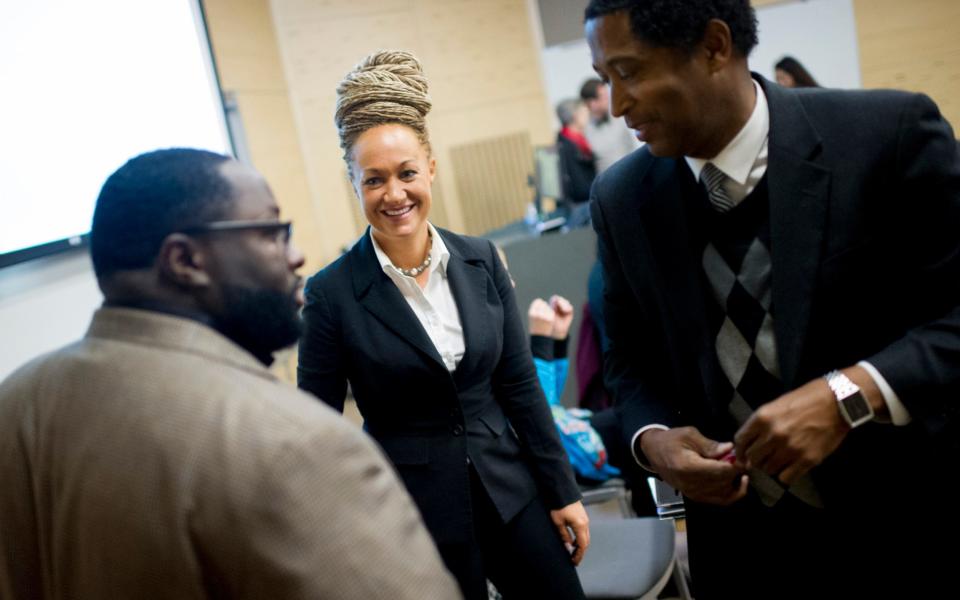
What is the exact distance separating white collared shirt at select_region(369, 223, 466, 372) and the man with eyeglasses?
70 cm

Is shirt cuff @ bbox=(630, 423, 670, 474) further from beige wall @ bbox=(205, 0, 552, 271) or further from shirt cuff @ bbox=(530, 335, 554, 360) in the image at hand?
beige wall @ bbox=(205, 0, 552, 271)

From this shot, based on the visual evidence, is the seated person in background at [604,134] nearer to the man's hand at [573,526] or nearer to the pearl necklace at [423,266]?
the pearl necklace at [423,266]

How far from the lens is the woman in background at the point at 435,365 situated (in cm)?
157

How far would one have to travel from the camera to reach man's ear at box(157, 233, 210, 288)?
877 mm

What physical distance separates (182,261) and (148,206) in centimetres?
7

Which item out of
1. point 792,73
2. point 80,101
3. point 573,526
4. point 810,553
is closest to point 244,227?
point 810,553

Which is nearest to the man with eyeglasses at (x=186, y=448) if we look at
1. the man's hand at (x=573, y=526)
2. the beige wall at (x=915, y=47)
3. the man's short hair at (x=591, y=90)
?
the man's hand at (x=573, y=526)

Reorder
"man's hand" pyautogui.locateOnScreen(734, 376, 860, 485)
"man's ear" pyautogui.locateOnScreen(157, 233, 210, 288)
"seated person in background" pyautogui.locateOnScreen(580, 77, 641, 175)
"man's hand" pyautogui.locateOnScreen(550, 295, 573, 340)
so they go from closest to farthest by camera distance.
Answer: "man's ear" pyautogui.locateOnScreen(157, 233, 210, 288)
"man's hand" pyautogui.locateOnScreen(734, 376, 860, 485)
"man's hand" pyautogui.locateOnScreen(550, 295, 573, 340)
"seated person in background" pyautogui.locateOnScreen(580, 77, 641, 175)

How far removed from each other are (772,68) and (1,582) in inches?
192

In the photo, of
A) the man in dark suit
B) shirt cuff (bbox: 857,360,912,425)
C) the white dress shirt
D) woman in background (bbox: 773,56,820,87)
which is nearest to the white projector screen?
the man in dark suit

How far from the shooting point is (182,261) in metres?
0.88

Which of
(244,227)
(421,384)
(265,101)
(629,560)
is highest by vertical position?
(265,101)

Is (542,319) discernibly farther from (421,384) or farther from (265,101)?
(265,101)

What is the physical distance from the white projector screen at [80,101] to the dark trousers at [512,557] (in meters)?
1.54
